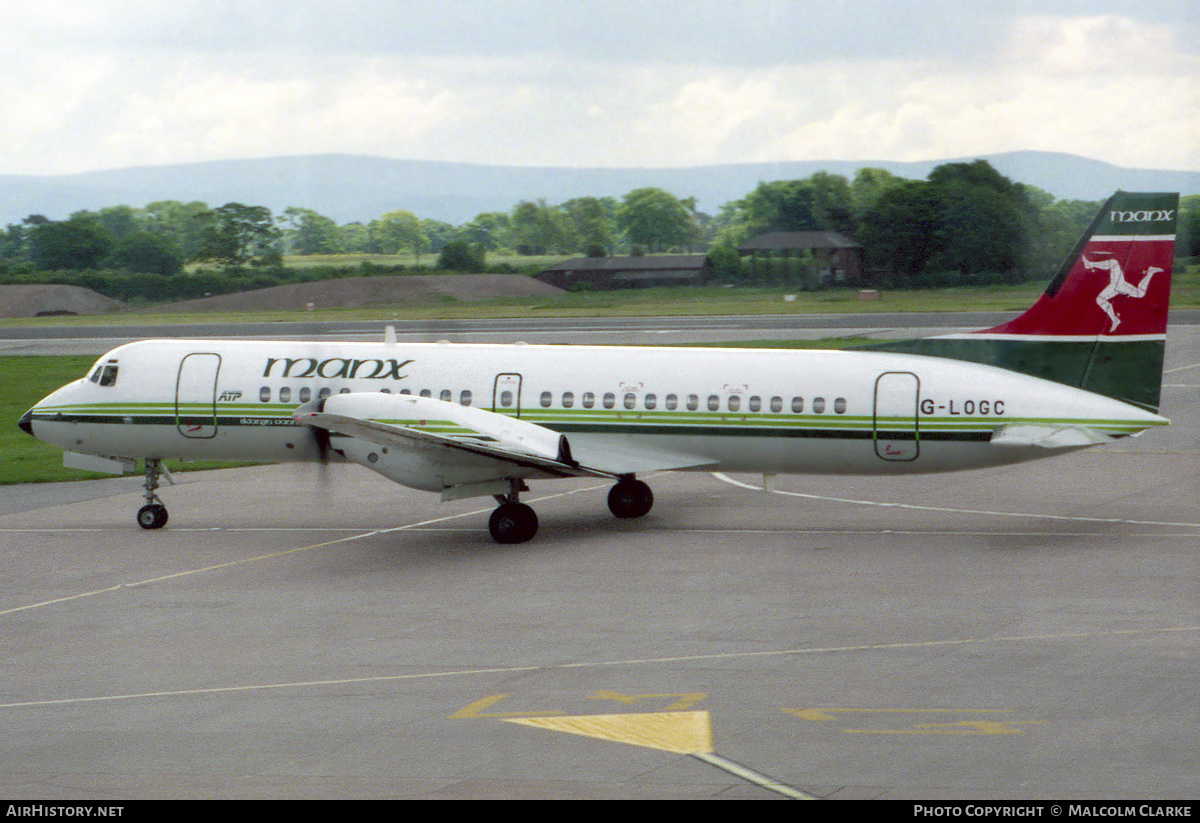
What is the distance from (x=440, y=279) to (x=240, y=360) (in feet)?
14.5

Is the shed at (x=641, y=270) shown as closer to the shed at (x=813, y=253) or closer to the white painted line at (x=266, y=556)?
the shed at (x=813, y=253)

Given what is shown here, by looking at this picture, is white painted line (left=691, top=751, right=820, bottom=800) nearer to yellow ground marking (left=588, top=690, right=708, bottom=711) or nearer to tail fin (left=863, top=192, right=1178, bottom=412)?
yellow ground marking (left=588, top=690, right=708, bottom=711)

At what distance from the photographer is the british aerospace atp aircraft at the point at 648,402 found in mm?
23828

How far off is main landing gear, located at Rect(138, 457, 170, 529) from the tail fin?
56.3 ft

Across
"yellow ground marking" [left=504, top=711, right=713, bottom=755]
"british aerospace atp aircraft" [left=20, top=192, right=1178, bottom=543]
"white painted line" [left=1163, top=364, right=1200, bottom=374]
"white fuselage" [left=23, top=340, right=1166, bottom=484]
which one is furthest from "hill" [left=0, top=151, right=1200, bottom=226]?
"white painted line" [left=1163, top=364, right=1200, bottom=374]

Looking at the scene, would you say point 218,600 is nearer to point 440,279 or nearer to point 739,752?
point 440,279

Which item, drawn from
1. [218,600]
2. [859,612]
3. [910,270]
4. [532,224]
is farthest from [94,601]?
[910,270]

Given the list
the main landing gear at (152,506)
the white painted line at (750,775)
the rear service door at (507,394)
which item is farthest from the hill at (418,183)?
the main landing gear at (152,506)

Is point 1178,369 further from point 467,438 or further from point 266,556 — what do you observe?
point 266,556

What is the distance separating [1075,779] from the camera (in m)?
12.0

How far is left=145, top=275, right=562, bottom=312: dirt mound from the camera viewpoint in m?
23.3

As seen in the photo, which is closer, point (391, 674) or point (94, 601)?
point (391, 674)

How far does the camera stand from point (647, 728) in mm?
13867

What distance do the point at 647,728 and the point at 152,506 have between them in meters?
16.6
